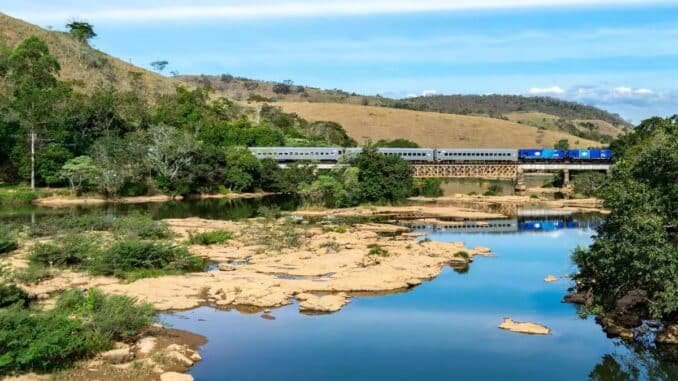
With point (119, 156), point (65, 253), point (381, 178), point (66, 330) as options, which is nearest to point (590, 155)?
point (381, 178)

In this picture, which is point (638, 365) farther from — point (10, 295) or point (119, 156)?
point (119, 156)

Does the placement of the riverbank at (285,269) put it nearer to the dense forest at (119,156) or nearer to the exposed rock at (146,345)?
the exposed rock at (146,345)

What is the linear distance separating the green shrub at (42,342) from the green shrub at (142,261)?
10323 millimetres

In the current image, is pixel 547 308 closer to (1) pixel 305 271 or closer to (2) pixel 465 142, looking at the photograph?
(1) pixel 305 271

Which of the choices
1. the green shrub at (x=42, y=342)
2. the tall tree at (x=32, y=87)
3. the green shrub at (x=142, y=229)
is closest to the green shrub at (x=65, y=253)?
the green shrub at (x=142, y=229)

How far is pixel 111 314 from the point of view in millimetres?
20953

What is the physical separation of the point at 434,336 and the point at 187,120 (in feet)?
251

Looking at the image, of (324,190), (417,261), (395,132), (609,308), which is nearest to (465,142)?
(395,132)

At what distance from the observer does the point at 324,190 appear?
68.2 meters

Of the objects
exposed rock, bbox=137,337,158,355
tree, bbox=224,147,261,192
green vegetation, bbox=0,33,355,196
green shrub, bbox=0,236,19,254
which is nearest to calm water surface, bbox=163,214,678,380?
exposed rock, bbox=137,337,158,355

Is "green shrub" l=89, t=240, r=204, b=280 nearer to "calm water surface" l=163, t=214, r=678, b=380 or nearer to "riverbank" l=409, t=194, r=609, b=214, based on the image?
"calm water surface" l=163, t=214, r=678, b=380

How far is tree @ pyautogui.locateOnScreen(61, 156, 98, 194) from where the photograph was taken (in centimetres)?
6819

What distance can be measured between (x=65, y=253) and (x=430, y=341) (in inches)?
715

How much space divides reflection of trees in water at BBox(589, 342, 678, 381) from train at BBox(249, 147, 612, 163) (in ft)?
216
